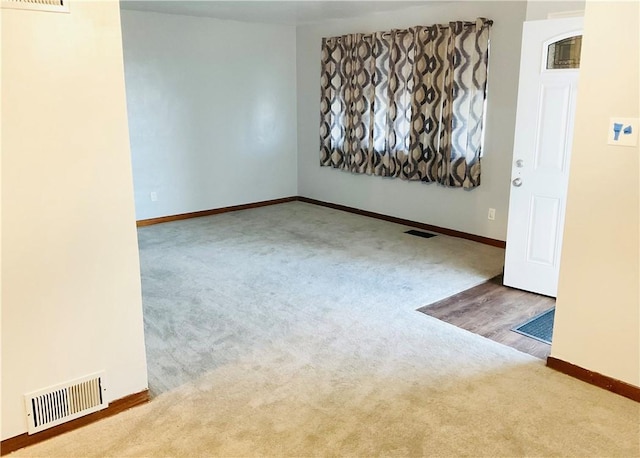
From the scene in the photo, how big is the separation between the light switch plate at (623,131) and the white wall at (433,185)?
98.2 inches

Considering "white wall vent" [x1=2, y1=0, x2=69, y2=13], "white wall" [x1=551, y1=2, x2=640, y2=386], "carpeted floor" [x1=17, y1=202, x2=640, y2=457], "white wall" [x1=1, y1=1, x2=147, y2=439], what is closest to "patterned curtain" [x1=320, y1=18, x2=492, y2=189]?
"carpeted floor" [x1=17, y1=202, x2=640, y2=457]

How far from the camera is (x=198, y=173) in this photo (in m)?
6.39

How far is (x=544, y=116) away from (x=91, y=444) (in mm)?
3347

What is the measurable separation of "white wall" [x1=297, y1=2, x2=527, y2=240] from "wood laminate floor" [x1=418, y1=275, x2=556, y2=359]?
4.51 ft

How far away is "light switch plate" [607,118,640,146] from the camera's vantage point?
2.39m

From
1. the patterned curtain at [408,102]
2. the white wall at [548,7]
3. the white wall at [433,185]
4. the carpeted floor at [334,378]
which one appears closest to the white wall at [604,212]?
the carpeted floor at [334,378]

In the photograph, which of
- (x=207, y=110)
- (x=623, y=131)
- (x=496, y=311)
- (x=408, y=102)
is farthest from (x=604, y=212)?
(x=207, y=110)

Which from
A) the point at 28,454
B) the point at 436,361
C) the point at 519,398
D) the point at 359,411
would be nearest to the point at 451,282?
the point at 436,361

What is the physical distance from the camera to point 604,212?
2.55 meters

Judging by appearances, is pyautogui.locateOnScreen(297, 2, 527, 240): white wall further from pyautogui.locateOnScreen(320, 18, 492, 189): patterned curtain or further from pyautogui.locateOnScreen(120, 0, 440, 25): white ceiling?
pyautogui.locateOnScreen(120, 0, 440, 25): white ceiling

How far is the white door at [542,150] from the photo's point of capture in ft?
11.5

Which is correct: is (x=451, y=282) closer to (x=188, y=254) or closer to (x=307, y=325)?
(x=307, y=325)

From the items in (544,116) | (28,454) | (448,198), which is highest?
(544,116)

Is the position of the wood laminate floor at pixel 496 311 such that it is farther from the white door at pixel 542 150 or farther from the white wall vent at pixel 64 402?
the white wall vent at pixel 64 402
